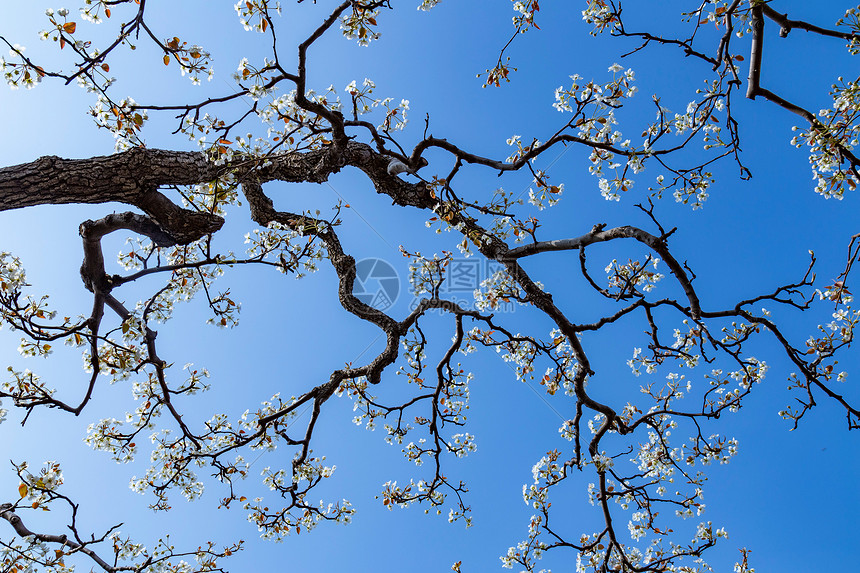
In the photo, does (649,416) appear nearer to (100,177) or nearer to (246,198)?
(246,198)

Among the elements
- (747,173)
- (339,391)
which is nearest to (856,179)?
(747,173)

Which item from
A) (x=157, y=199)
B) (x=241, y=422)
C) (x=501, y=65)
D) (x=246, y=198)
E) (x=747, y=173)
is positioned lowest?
(x=241, y=422)

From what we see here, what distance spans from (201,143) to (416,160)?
2.19 meters

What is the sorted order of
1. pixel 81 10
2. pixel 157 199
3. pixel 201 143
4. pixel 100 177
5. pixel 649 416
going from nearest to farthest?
pixel 81 10 → pixel 201 143 → pixel 100 177 → pixel 157 199 → pixel 649 416

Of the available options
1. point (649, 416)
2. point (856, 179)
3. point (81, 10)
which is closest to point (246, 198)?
point (81, 10)

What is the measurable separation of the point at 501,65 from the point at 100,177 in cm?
401

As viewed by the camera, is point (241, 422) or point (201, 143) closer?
point (201, 143)

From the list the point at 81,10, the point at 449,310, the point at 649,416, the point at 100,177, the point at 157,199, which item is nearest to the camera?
the point at 81,10

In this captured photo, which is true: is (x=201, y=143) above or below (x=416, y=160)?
below

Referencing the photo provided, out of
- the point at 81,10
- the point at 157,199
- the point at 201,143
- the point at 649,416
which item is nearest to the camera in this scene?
the point at 81,10

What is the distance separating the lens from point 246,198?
18.9ft

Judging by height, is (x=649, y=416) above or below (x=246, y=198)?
below

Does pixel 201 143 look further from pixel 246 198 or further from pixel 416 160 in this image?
pixel 416 160

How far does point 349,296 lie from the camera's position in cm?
565
